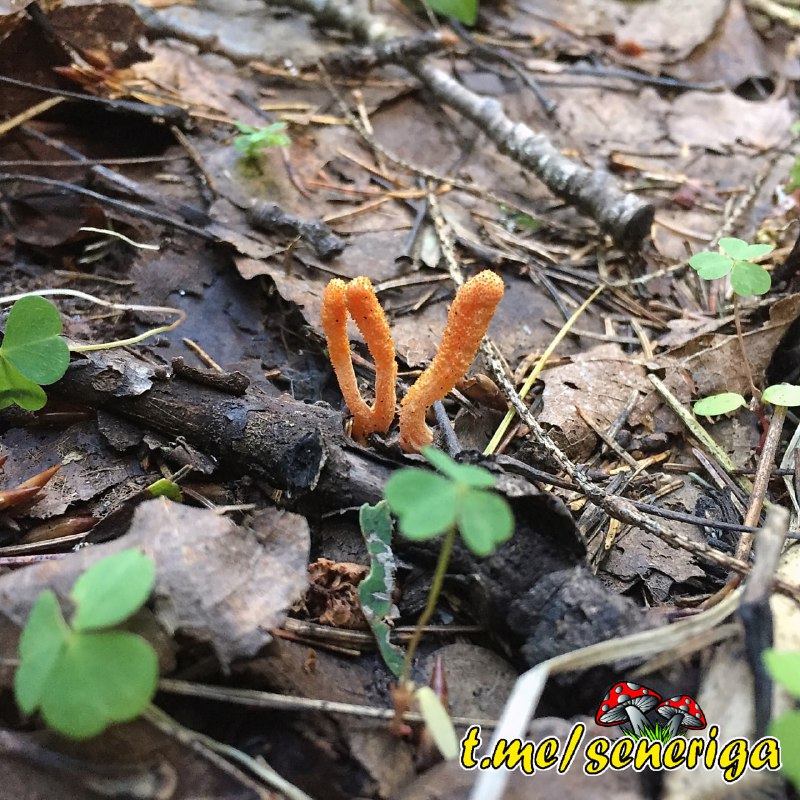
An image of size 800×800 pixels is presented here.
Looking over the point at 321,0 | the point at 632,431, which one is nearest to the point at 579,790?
the point at 632,431

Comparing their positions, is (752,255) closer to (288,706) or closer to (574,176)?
(574,176)

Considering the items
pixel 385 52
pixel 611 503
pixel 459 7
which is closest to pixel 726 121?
pixel 459 7

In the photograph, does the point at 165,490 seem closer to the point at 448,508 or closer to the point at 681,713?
the point at 448,508

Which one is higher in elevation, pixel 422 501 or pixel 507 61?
pixel 507 61

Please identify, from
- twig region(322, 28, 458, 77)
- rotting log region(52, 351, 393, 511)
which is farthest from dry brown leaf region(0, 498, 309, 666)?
twig region(322, 28, 458, 77)

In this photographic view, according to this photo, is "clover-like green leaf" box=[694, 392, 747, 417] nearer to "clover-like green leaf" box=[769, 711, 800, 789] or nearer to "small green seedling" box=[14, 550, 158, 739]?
"clover-like green leaf" box=[769, 711, 800, 789]

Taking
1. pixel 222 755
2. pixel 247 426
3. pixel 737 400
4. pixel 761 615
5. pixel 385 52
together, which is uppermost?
pixel 385 52
